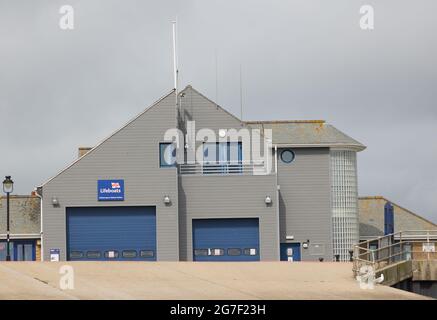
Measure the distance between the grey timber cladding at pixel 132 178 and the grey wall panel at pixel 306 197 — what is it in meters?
5.77

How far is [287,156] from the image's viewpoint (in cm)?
5553

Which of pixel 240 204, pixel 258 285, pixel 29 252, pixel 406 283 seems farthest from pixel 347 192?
pixel 258 285

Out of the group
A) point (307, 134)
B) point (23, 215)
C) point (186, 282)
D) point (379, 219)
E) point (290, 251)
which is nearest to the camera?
point (186, 282)

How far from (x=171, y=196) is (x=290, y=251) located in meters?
6.54

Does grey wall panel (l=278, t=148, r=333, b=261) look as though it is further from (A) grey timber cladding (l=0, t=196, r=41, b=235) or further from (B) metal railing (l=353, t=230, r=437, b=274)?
(B) metal railing (l=353, t=230, r=437, b=274)

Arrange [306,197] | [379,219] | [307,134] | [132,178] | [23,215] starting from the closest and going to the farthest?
[132,178] < [306,197] < [307,134] < [23,215] < [379,219]

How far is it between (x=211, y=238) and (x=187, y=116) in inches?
238

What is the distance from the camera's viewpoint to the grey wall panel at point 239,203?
175ft

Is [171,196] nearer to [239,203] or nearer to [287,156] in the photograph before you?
[239,203]

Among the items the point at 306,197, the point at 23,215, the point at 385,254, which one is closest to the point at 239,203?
the point at 306,197

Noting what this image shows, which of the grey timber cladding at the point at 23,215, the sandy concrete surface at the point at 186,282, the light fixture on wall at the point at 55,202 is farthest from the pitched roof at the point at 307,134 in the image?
the sandy concrete surface at the point at 186,282

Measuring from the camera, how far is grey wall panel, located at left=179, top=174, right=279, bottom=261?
53250 mm

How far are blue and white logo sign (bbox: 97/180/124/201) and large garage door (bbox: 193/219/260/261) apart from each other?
12.4ft

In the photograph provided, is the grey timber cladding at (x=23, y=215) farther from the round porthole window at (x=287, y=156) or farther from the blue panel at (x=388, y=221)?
the blue panel at (x=388, y=221)
